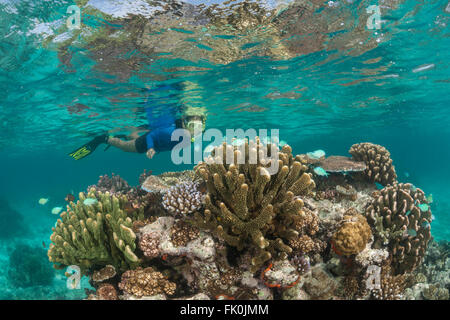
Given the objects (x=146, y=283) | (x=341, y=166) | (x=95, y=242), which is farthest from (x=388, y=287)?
(x=95, y=242)

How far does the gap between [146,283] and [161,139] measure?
7597 millimetres

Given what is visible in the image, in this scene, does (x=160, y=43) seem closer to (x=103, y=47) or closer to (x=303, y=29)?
(x=103, y=47)

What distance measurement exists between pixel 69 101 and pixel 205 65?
9137 mm

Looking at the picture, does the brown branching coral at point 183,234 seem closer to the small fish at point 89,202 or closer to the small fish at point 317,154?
the small fish at point 89,202

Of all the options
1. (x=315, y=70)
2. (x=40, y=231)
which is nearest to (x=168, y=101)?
(x=315, y=70)

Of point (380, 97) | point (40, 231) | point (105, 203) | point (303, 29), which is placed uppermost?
point (380, 97)

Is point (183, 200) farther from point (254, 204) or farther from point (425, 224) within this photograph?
point (425, 224)

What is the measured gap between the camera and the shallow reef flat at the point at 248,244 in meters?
3.87

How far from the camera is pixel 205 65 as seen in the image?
39.8 ft

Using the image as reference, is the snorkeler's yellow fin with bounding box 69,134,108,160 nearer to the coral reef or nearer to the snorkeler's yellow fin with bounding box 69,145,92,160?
the snorkeler's yellow fin with bounding box 69,145,92,160

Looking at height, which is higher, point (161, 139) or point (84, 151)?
point (161, 139)

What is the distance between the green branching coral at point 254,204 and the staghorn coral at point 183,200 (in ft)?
0.95

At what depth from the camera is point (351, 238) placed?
3.98 meters

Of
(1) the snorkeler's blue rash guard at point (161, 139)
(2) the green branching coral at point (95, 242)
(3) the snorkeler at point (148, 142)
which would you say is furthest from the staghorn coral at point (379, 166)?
(1) the snorkeler's blue rash guard at point (161, 139)
